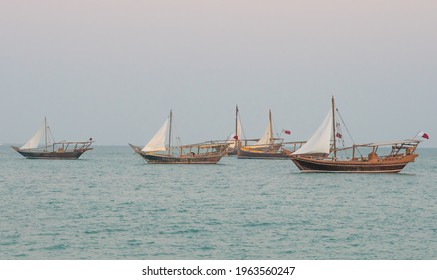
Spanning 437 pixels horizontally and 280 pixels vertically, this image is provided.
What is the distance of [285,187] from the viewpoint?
51750 mm

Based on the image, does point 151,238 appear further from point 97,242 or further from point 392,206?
point 392,206

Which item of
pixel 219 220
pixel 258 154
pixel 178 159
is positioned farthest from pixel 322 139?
pixel 258 154

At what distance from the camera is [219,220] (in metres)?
32.9

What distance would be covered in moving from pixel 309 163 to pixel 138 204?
2530cm

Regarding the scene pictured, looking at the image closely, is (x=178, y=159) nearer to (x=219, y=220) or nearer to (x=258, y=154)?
(x=258, y=154)

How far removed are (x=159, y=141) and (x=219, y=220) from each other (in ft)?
160

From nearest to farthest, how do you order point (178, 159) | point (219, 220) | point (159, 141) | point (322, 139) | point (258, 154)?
point (219, 220), point (322, 139), point (159, 141), point (178, 159), point (258, 154)

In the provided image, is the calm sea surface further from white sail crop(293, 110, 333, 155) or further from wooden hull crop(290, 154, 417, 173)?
white sail crop(293, 110, 333, 155)

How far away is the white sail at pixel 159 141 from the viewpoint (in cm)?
8050

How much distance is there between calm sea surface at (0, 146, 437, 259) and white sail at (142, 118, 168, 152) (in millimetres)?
25331

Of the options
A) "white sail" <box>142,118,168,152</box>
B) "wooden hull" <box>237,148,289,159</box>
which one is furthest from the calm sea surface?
"wooden hull" <box>237,148,289,159</box>

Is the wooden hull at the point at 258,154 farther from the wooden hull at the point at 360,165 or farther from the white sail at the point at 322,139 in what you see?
the white sail at the point at 322,139

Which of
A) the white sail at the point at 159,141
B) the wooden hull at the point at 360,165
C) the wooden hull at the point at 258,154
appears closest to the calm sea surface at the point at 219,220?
the wooden hull at the point at 360,165
